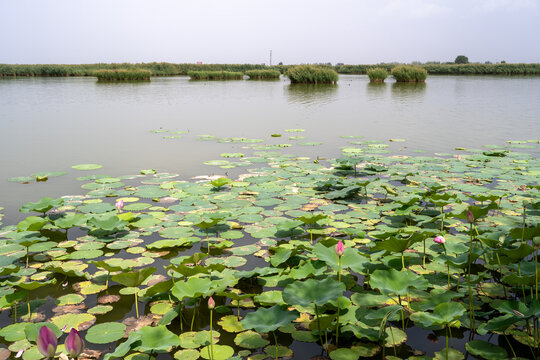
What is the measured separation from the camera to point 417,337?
1.82 metres

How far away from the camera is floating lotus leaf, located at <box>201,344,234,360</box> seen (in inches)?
64.1

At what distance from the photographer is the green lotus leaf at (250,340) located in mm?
1745

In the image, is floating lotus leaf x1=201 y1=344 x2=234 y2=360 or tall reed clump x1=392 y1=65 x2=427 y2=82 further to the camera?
tall reed clump x1=392 y1=65 x2=427 y2=82

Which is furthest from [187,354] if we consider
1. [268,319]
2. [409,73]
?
[409,73]

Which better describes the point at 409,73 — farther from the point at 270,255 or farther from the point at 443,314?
the point at 443,314

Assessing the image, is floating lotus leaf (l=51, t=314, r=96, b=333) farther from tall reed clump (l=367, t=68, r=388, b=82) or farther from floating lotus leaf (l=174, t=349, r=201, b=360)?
tall reed clump (l=367, t=68, r=388, b=82)

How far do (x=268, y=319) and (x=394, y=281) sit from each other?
23.2 inches

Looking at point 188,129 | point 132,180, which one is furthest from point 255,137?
point 132,180

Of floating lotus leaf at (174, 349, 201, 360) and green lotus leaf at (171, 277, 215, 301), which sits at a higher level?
green lotus leaf at (171, 277, 215, 301)

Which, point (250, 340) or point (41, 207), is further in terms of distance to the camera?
point (41, 207)

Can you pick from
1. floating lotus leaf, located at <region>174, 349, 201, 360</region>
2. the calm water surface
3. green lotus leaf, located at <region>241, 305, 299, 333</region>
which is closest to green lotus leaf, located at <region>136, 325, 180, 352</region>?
floating lotus leaf, located at <region>174, 349, 201, 360</region>

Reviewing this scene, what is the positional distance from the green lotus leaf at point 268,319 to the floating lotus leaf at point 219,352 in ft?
0.52

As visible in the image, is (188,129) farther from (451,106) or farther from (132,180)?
(451,106)

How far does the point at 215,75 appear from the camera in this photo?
107 feet
